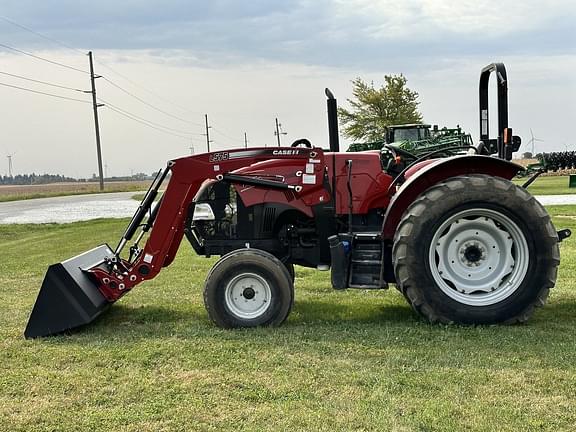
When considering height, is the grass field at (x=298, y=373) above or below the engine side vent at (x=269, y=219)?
below

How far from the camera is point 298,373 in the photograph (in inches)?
172

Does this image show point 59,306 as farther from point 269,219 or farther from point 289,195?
point 289,195

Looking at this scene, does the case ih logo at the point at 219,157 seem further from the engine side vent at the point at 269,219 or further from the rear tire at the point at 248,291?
the rear tire at the point at 248,291

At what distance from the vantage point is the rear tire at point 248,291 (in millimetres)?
5617

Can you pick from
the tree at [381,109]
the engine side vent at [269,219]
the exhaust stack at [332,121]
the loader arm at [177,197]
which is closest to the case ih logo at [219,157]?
the loader arm at [177,197]

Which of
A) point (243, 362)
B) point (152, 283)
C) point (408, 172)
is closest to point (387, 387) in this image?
point (243, 362)

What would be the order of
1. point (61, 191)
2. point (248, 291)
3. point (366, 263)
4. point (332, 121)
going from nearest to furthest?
1. point (248, 291)
2. point (366, 263)
3. point (332, 121)
4. point (61, 191)

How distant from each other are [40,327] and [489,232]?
4.06 m

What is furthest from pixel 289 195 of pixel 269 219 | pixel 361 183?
pixel 361 183

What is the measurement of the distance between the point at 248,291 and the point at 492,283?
7.07ft

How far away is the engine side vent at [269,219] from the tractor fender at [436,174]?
1.09 meters

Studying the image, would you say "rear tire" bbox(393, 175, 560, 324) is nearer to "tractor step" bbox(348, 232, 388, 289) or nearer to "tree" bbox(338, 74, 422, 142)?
"tractor step" bbox(348, 232, 388, 289)

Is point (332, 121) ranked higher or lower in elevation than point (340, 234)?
higher

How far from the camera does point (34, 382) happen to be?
4.39 m
